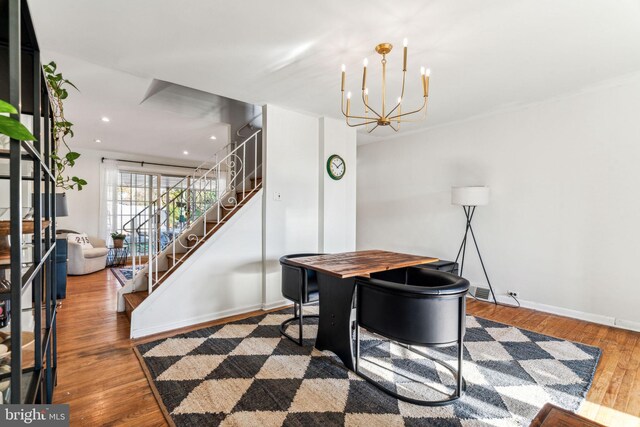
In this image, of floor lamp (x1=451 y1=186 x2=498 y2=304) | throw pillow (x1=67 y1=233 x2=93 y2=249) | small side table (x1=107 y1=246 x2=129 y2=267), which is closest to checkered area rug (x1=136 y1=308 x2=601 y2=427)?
floor lamp (x1=451 y1=186 x2=498 y2=304)

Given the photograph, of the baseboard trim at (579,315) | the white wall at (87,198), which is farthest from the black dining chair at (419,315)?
the white wall at (87,198)

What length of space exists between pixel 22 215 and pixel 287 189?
2827 millimetres

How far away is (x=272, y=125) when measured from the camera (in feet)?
12.3

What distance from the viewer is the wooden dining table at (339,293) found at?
7.35 ft

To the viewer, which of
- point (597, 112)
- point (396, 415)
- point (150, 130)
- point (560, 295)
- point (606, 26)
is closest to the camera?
point (396, 415)

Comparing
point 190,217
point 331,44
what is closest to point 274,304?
point 190,217

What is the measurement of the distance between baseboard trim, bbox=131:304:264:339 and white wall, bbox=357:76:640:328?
2769 mm

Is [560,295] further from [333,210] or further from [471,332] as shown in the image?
[333,210]

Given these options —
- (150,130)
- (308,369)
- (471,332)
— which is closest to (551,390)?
(471,332)

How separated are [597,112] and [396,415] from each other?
142 inches

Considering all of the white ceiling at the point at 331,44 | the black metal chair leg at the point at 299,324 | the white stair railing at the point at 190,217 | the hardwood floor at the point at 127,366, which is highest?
the white ceiling at the point at 331,44

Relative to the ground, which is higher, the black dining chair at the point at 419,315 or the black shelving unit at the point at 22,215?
the black shelving unit at the point at 22,215

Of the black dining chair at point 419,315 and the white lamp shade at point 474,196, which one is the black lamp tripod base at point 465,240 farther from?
the black dining chair at point 419,315

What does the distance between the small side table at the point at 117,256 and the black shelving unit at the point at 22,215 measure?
4.86m
